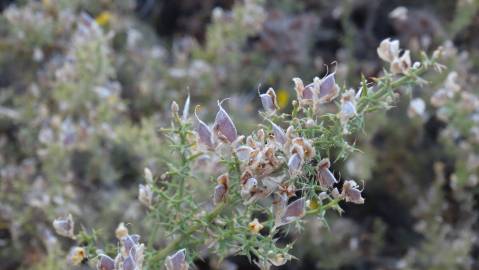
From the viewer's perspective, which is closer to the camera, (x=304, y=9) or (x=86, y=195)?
(x=86, y=195)

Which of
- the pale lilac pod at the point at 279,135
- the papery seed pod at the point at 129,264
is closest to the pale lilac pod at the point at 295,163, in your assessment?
the pale lilac pod at the point at 279,135

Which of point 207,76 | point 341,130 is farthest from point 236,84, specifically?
point 341,130

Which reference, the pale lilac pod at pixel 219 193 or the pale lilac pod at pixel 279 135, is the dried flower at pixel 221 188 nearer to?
the pale lilac pod at pixel 219 193

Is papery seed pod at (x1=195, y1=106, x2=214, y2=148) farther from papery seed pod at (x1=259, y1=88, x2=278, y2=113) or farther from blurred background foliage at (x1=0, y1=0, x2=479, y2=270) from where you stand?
blurred background foliage at (x1=0, y1=0, x2=479, y2=270)

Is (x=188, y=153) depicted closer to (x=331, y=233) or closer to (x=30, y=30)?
(x=331, y=233)

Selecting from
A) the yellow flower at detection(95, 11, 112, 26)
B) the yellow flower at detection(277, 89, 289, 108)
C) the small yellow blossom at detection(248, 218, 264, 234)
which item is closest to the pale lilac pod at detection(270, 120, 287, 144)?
the small yellow blossom at detection(248, 218, 264, 234)

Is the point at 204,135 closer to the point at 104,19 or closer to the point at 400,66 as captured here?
A: the point at 400,66
